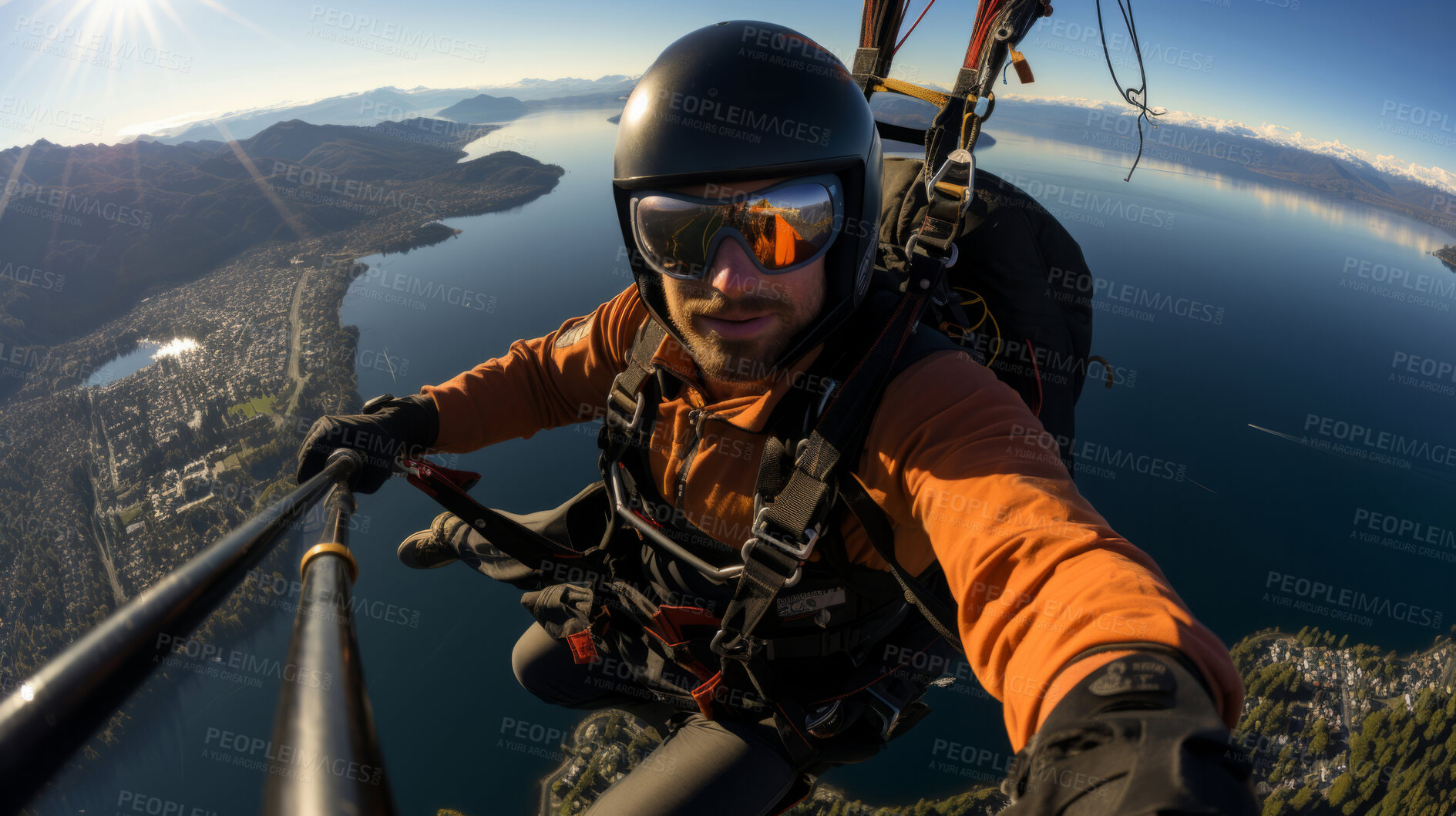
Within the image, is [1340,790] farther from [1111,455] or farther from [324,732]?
[324,732]

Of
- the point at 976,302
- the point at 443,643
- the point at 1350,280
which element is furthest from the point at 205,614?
the point at 1350,280

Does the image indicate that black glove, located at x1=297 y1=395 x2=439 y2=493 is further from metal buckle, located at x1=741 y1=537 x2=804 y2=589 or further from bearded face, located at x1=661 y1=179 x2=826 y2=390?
metal buckle, located at x1=741 y1=537 x2=804 y2=589

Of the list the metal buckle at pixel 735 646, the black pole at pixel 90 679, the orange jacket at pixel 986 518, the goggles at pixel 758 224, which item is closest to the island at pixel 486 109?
the goggles at pixel 758 224

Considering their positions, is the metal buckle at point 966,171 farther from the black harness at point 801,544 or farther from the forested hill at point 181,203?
the forested hill at point 181,203

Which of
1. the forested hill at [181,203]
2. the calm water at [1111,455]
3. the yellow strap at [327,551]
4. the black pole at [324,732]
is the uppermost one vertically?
the forested hill at [181,203]

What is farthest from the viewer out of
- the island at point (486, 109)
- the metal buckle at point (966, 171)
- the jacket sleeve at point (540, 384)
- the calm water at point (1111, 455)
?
the island at point (486, 109)

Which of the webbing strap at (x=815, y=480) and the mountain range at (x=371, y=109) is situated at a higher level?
the mountain range at (x=371, y=109)

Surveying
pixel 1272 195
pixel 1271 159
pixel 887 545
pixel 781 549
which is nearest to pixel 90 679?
pixel 781 549

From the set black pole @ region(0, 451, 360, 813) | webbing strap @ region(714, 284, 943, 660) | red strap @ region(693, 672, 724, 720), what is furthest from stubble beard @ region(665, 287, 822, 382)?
black pole @ region(0, 451, 360, 813)
